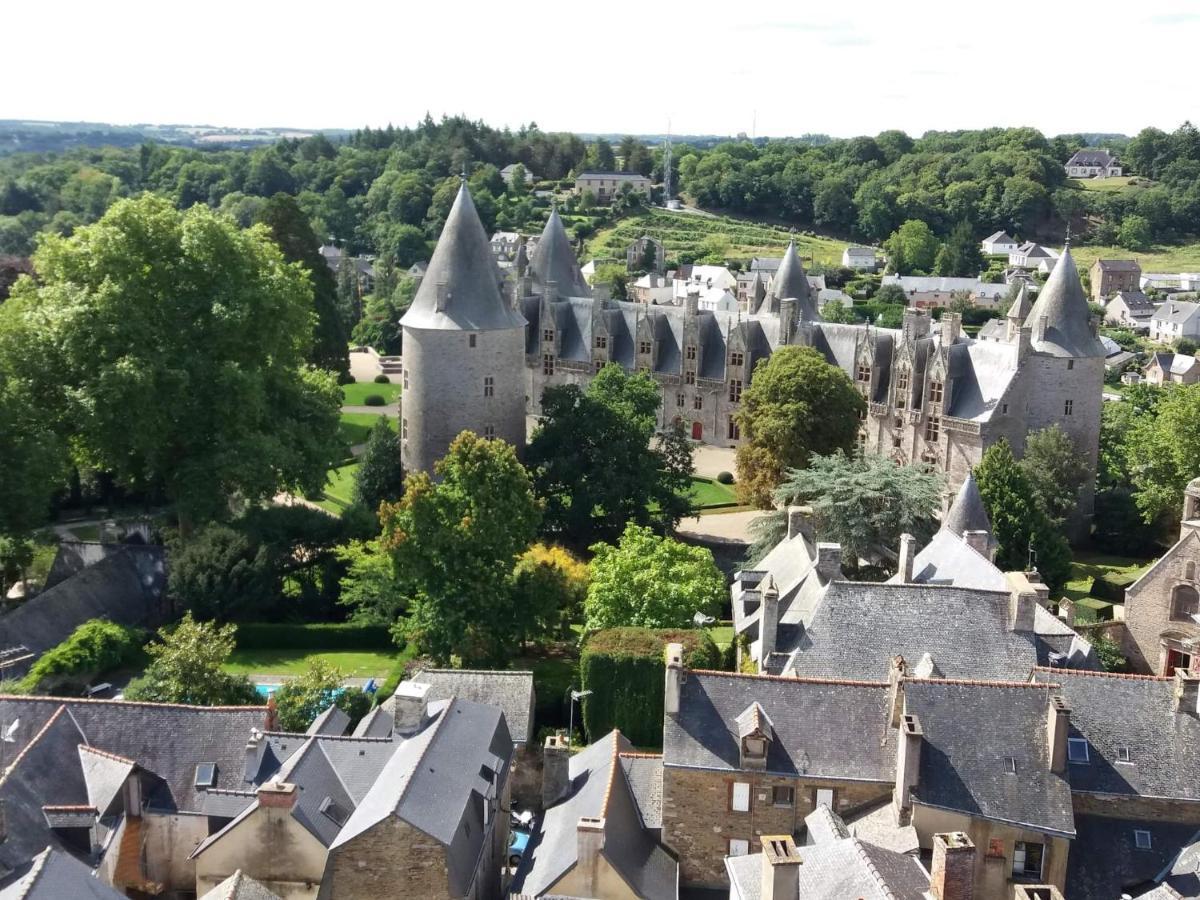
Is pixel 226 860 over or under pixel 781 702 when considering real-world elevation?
under

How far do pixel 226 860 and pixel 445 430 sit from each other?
101 feet

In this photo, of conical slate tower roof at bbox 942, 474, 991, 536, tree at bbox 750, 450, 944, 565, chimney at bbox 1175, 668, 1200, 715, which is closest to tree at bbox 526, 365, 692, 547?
tree at bbox 750, 450, 944, 565

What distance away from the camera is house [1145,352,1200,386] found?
105 metres

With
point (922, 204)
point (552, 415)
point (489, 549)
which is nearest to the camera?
point (489, 549)

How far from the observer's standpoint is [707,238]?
166m

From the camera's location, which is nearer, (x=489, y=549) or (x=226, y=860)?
(x=226, y=860)

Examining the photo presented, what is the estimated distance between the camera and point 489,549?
39094 millimetres

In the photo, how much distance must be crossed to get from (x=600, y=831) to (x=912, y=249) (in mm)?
137657

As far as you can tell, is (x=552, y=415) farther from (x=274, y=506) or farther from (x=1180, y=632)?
(x=1180, y=632)

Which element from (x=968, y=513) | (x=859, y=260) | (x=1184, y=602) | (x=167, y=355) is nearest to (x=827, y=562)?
(x=968, y=513)

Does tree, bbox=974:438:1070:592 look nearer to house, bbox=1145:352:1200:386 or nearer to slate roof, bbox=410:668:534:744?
slate roof, bbox=410:668:534:744

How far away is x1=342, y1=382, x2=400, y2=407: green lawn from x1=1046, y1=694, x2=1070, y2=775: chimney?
6133cm

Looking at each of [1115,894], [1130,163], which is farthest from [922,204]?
[1115,894]

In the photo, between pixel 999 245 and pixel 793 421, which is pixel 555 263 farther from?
pixel 999 245
